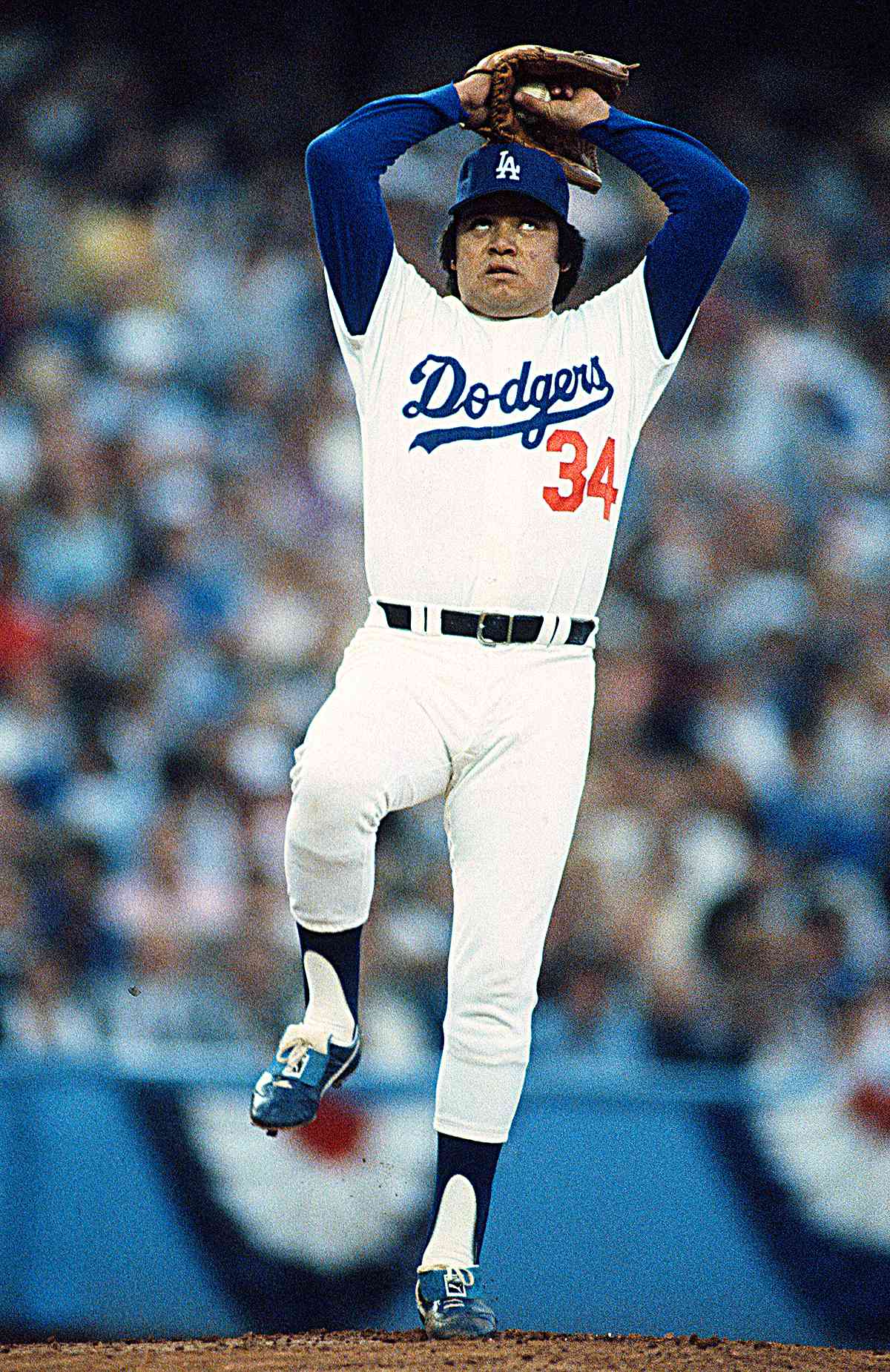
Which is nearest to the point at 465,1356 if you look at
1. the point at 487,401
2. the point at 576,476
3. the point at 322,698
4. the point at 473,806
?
the point at 473,806

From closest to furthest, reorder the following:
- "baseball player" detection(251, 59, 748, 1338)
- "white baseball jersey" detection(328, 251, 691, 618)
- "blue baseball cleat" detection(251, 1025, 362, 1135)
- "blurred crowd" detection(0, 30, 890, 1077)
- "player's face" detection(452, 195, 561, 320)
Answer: "blue baseball cleat" detection(251, 1025, 362, 1135) < "baseball player" detection(251, 59, 748, 1338) < "white baseball jersey" detection(328, 251, 691, 618) < "player's face" detection(452, 195, 561, 320) < "blurred crowd" detection(0, 30, 890, 1077)

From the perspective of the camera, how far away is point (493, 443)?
2898 millimetres

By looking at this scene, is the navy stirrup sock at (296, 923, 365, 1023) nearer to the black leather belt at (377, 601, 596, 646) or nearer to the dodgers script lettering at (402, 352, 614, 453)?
the black leather belt at (377, 601, 596, 646)

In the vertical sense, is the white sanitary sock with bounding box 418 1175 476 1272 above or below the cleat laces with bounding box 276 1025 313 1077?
below

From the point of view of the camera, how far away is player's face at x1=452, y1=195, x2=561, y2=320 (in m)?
2.97

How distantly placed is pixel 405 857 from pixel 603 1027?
2.52 ft

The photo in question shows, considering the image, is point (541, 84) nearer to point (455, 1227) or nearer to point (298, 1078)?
point (298, 1078)

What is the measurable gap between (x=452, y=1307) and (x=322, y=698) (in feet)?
8.25

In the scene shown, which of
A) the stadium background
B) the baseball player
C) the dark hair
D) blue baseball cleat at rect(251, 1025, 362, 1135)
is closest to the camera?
blue baseball cleat at rect(251, 1025, 362, 1135)

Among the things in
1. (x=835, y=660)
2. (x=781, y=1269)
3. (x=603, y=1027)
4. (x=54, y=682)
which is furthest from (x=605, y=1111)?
(x=54, y=682)

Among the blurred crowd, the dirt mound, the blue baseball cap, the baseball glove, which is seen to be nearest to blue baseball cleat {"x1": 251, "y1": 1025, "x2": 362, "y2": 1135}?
the dirt mound

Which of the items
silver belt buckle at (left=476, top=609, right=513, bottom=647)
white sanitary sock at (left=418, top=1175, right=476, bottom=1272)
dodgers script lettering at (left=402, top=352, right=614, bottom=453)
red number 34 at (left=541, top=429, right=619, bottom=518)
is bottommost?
white sanitary sock at (left=418, top=1175, right=476, bottom=1272)

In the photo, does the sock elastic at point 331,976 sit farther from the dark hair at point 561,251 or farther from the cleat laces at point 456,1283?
the dark hair at point 561,251

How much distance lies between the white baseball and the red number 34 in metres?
0.62
